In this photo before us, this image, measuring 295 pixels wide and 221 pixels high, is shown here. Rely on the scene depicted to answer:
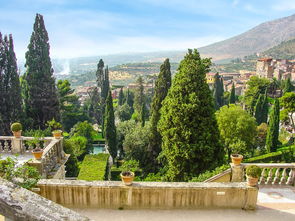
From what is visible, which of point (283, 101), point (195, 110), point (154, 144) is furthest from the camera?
point (283, 101)

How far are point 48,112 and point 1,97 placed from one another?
3878mm

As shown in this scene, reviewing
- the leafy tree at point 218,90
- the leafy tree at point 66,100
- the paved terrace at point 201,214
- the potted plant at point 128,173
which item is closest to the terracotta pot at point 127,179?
the potted plant at point 128,173

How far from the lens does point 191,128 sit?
10.9 meters

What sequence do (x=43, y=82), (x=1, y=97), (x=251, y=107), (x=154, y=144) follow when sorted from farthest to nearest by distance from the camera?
(x=251, y=107)
(x=43, y=82)
(x=1, y=97)
(x=154, y=144)

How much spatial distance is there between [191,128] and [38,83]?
17.0m

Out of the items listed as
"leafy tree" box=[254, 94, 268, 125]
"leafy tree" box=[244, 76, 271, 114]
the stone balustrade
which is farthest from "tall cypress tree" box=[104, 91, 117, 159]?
"leafy tree" box=[244, 76, 271, 114]

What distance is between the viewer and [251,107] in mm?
46344

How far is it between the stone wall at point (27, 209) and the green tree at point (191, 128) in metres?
9.29

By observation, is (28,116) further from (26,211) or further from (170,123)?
(26,211)

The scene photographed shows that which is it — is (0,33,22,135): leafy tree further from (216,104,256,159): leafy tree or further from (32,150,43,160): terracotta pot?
(216,104,256,159): leafy tree

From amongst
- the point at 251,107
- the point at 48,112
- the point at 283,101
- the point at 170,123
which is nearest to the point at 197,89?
the point at 170,123

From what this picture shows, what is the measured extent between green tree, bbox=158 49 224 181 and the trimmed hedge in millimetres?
8670

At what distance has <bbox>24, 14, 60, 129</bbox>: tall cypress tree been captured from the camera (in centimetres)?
2320

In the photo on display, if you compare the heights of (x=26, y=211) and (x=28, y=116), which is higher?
(x=26, y=211)
